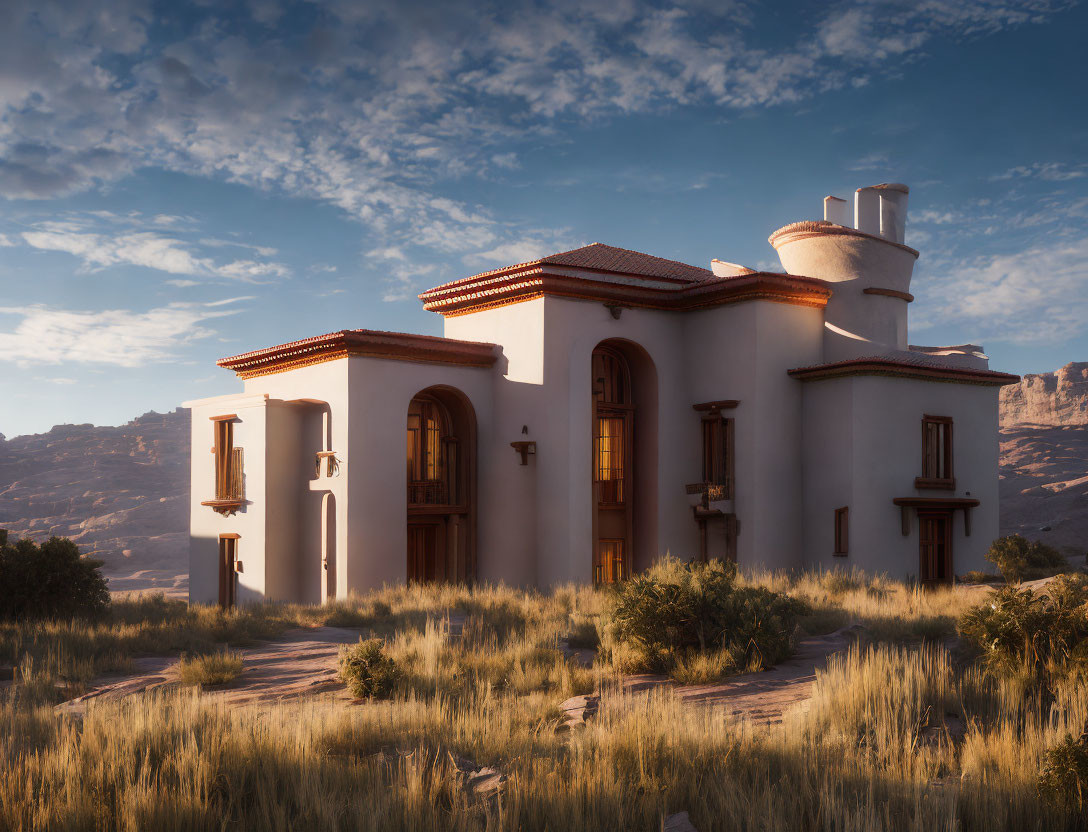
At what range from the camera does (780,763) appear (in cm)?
689

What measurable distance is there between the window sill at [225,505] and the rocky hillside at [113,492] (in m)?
29.2

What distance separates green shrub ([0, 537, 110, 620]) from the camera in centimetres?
1695

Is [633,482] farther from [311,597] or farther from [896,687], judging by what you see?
[896,687]

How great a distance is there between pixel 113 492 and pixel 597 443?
73.4 m

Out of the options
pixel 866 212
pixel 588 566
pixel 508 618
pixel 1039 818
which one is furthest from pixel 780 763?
pixel 866 212

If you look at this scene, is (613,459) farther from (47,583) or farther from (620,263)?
(47,583)

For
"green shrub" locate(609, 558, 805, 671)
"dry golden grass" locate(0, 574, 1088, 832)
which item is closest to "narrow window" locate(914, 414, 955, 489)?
"green shrub" locate(609, 558, 805, 671)

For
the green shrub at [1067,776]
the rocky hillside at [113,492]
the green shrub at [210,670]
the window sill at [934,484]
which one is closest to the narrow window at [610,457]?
the window sill at [934,484]

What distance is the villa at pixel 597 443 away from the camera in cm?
2344

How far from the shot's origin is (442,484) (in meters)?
25.1

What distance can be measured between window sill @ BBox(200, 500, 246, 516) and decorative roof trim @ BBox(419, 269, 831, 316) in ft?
25.3

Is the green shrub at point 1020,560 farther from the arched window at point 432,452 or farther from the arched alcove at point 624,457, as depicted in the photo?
the arched window at point 432,452

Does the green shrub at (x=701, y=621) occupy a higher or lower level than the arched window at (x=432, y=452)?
lower

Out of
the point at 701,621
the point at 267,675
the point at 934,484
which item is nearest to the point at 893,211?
the point at 934,484
